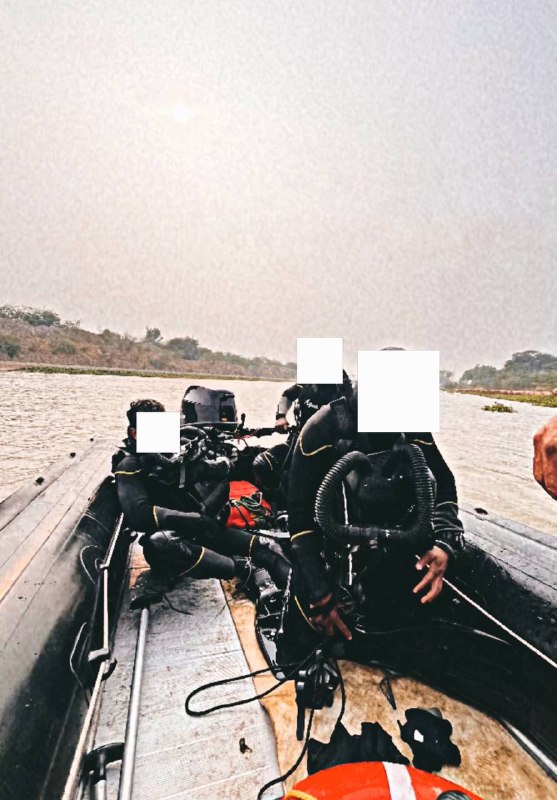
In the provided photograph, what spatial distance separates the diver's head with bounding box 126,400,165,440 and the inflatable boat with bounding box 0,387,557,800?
63 cm

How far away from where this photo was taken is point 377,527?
1496 mm

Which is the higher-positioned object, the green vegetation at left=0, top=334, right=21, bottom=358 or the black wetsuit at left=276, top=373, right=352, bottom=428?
the green vegetation at left=0, top=334, right=21, bottom=358

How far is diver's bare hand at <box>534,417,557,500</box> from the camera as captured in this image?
2.54ft

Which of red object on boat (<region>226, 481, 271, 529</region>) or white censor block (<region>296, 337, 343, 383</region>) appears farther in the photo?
red object on boat (<region>226, 481, 271, 529</region>)

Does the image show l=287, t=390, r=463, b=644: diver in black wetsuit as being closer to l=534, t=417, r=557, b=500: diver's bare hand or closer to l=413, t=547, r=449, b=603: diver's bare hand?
l=413, t=547, r=449, b=603: diver's bare hand

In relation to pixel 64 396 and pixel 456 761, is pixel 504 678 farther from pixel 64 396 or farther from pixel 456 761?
pixel 64 396

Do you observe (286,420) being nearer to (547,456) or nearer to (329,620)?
(329,620)

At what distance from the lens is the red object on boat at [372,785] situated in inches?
42.0

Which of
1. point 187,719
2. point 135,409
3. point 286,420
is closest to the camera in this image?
point 187,719

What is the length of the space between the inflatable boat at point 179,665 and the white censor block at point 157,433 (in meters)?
0.61

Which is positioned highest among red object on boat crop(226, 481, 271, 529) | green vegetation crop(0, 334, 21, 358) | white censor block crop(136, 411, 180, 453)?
green vegetation crop(0, 334, 21, 358)

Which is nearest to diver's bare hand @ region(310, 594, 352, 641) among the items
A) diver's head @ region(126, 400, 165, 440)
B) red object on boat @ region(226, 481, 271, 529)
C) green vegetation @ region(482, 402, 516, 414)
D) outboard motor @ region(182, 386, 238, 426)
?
diver's head @ region(126, 400, 165, 440)

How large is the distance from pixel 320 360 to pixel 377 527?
1826mm

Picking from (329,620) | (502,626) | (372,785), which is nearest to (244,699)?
(329,620)
